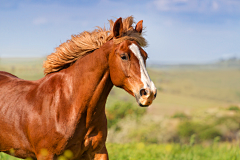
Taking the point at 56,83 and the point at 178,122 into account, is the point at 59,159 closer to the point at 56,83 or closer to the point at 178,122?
the point at 56,83

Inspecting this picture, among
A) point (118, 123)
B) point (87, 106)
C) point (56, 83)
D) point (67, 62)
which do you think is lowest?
point (118, 123)

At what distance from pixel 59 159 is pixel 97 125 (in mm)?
612

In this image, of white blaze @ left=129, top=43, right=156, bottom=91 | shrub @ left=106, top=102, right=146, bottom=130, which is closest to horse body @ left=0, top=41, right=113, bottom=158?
white blaze @ left=129, top=43, right=156, bottom=91

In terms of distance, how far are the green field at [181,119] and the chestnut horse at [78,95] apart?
2.80 feet

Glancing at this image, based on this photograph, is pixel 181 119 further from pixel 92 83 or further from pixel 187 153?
pixel 92 83

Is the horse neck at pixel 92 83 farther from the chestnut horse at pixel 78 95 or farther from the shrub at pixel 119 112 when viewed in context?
the shrub at pixel 119 112

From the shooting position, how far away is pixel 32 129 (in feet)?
9.89

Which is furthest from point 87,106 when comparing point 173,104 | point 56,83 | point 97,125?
point 173,104

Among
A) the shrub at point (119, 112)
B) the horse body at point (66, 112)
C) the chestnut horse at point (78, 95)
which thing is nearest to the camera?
the chestnut horse at point (78, 95)

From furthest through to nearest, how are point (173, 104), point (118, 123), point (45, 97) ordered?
1. point (173, 104)
2. point (118, 123)
3. point (45, 97)

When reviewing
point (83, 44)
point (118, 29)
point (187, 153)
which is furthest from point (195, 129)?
point (118, 29)

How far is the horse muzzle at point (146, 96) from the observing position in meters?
2.52

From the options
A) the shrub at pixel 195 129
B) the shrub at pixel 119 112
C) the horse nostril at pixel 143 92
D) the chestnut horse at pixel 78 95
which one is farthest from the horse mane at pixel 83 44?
the shrub at pixel 195 129

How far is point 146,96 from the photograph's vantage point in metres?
2.53
